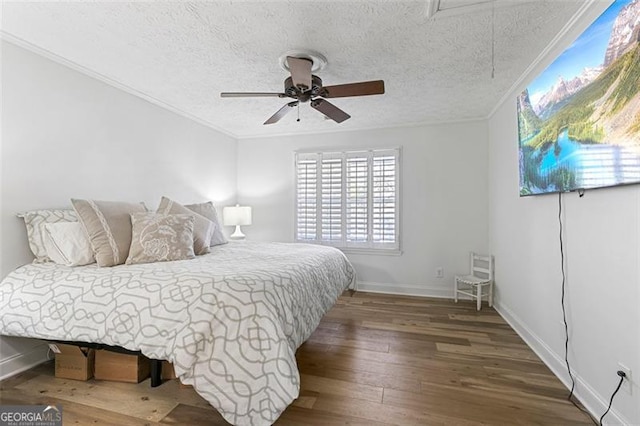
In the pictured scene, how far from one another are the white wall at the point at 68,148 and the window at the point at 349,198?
5.92 feet

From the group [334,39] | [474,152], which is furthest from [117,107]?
[474,152]

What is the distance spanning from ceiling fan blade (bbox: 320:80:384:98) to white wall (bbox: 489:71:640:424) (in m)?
1.54

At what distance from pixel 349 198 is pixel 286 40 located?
2.62 metres

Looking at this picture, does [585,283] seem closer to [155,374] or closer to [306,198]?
[155,374]

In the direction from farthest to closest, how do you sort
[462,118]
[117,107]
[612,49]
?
[462,118] → [117,107] → [612,49]

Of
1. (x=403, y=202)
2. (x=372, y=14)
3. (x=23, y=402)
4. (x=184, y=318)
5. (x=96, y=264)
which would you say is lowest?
(x=23, y=402)

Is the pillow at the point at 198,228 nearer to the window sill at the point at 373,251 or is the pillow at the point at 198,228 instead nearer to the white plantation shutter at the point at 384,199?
the window sill at the point at 373,251

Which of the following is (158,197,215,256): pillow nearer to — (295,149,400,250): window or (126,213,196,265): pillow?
(126,213,196,265): pillow

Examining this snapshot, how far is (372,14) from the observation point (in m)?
1.88

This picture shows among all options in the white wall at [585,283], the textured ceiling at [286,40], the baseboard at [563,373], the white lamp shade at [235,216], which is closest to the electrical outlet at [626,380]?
the white wall at [585,283]

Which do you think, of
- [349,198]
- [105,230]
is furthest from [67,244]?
[349,198]

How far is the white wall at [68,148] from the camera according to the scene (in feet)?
7.06

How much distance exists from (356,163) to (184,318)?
11.2 ft

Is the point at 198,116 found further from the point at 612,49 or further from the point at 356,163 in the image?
the point at 612,49
